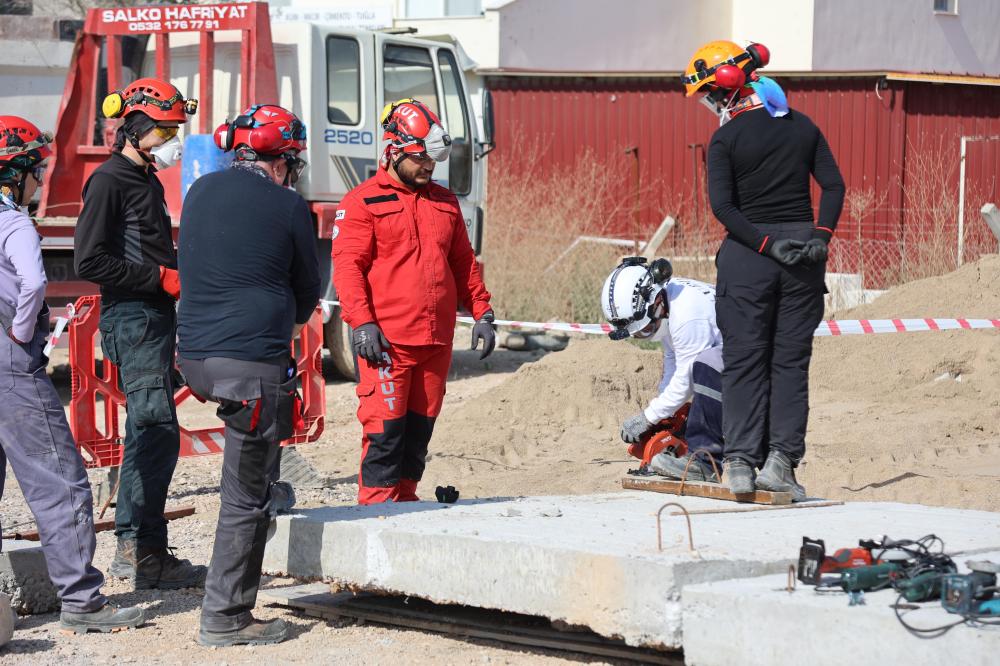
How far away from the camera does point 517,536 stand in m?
5.07

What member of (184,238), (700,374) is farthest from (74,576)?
(700,374)

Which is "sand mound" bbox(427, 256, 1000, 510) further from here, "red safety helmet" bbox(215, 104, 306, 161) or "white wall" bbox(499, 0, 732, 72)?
Answer: "white wall" bbox(499, 0, 732, 72)

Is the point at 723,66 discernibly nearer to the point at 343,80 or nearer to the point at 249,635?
the point at 249,635

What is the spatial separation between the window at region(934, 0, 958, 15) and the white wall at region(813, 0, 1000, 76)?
0.34 feet

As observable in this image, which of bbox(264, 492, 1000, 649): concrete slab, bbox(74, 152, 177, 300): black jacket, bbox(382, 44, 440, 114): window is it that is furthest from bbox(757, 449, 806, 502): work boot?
bbox(382, 44, 440, 114): window

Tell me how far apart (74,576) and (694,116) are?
55.8ft

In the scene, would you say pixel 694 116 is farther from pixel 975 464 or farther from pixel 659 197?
pixel 975 464

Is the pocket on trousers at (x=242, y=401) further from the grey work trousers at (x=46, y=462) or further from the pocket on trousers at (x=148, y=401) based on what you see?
the pocket on trousers at (x=148, y=401)

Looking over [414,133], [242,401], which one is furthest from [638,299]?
[242,401]

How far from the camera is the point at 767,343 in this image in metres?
6.04

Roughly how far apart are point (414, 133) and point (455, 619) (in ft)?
7.18

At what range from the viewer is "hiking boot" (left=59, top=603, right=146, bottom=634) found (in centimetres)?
531

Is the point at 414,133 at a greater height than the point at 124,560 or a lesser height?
greater

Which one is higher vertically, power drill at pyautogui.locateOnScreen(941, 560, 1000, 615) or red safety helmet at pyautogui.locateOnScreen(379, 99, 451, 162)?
red safety helmet at pyautogui.locateOnScreen(379, 99, 451, 162)
